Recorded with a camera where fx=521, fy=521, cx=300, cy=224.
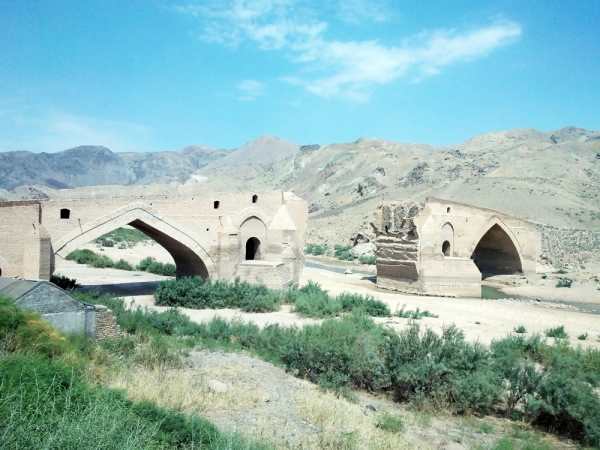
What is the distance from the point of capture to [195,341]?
1062cm

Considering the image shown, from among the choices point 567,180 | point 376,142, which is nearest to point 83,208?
point 567,180

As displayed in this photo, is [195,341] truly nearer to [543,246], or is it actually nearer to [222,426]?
[222,426]

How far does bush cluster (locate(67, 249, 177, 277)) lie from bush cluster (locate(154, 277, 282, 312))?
8.87 metres

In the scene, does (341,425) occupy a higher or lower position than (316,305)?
lower

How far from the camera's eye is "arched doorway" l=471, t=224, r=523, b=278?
2792 centimetres

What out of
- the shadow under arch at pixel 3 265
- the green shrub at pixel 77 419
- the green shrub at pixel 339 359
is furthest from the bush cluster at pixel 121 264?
the green shrub at pixel 77 419

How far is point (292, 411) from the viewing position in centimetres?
714

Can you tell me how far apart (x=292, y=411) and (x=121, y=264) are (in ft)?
76.4

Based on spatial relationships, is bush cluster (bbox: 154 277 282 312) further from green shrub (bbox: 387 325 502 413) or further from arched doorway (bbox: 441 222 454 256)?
arched doorway (bbox: 441 222 454 256)

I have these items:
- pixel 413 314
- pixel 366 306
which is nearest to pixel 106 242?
pixel 366 306

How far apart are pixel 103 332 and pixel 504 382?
6963 mm

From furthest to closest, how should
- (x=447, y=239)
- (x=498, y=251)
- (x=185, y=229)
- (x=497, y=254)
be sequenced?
(x=497, y=254) → (x=498, y=251) → (x=447, y=239) → (x=185, y=229)

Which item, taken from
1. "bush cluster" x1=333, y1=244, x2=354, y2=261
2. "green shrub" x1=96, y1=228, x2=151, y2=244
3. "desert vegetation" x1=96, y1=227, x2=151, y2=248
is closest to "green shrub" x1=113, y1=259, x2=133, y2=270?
"desert vegetation" x1=96, y1=227, x2=151, y2=248

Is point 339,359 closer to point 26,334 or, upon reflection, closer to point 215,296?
point 26,334
